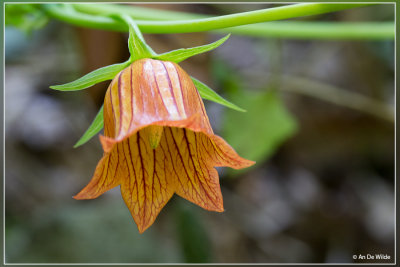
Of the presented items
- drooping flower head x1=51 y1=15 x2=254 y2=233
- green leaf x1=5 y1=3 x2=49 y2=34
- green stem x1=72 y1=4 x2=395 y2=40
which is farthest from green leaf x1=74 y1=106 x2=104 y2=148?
green stem x1=72 y1=4 x2=395 y2=40

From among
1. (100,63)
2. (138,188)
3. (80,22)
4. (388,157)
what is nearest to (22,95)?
(100,63)

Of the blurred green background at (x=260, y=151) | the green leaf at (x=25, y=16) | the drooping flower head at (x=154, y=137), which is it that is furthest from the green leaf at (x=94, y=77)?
the blurred green background at (x=260, y=151)

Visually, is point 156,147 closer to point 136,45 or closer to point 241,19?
point 136,45

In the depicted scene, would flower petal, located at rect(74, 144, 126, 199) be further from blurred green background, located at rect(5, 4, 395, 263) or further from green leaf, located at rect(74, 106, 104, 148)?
blurred green background, located at rect(5, 4, 395, 263)

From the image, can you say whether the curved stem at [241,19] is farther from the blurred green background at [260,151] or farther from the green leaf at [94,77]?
the blurred green background at [260,151]

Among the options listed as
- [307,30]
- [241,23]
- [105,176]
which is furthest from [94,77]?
[307,30]

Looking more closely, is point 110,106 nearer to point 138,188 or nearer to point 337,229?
point 138,188
